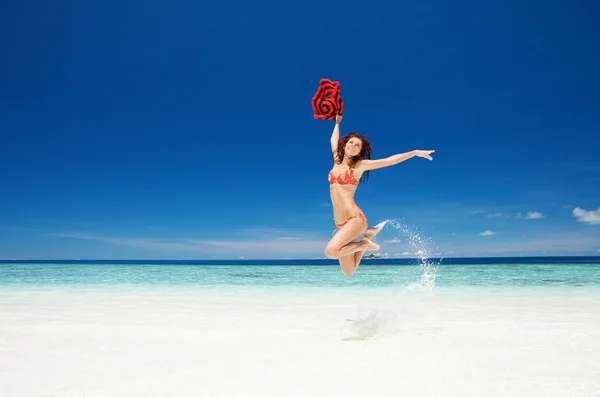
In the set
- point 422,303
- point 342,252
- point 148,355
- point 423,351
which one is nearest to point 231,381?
point 148,355

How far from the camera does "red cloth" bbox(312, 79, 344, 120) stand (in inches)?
226

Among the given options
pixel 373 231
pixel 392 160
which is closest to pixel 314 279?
pixel 373 231

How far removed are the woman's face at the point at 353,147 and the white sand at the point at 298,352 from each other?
254 centimetres

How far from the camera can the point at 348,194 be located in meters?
5.93

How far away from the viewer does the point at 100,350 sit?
5559 mm

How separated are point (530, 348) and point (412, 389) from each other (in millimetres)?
2491

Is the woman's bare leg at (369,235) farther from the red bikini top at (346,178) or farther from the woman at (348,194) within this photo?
the red bikini top at (346,178)

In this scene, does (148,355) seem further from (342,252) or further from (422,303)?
(422,303)

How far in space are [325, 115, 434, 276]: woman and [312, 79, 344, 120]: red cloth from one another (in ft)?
0.56

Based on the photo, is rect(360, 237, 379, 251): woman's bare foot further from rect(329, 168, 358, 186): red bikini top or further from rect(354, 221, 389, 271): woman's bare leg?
rect(329, 168, 358, 186): red bikini top

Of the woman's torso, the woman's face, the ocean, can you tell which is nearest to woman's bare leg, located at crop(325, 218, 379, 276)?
the woman's torso

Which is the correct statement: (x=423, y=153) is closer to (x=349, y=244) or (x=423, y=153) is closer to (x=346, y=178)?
(x=346, y=178)

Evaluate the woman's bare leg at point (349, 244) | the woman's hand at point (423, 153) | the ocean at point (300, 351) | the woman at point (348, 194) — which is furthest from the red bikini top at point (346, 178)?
the ocean at point (300, 351)

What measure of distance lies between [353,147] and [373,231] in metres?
1.23
